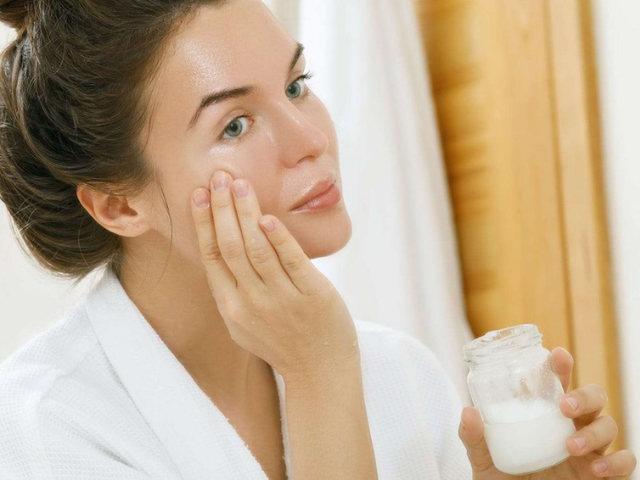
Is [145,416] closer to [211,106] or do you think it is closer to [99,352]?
[99,352]

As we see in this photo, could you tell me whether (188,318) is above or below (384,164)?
below

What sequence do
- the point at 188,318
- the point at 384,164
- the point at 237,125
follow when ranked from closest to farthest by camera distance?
the point at 237,125
the point at 188,318
the point at 384,164

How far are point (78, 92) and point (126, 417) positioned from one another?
38 cm

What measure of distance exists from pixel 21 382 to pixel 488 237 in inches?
35.8

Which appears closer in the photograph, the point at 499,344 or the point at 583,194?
the point at 499,344

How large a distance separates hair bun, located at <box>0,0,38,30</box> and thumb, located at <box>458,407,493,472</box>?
2.21 feet

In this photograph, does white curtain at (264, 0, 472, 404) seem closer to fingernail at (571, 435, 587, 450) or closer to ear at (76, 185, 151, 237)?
ear at (76, 185, 151, 237)

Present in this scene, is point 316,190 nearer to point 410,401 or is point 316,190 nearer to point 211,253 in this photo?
point 211,253

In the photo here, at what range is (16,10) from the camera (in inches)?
38.4

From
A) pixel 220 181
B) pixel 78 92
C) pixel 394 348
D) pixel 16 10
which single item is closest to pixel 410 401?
pixel 394 348

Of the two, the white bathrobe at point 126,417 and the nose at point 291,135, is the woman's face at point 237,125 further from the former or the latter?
the white bathrobe at point 126,417

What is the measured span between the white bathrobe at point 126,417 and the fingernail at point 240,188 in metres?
0.25

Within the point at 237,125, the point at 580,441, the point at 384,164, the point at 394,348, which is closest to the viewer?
the point at 580,441

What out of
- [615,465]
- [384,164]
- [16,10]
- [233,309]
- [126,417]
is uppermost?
[16,10]
